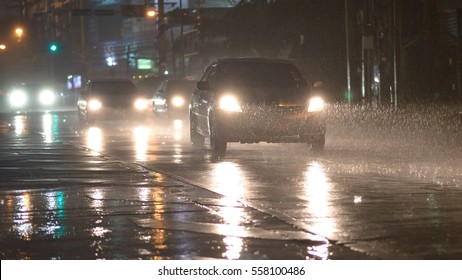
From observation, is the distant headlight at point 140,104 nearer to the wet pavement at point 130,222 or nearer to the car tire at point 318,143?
the car tire at point 318,143

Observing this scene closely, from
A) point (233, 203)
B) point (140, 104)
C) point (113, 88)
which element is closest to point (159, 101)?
point (113, 88)

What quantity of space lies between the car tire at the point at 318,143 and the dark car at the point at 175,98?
1774 cm

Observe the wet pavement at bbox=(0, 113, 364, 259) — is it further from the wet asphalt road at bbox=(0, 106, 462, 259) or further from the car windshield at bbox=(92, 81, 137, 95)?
the car windshield at bbox=(92, 81, 137, 95)

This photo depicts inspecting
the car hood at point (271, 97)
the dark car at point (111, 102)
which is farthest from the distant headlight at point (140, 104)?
the car hood at point (271, 97)

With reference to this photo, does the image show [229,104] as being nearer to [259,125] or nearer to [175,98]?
[259,125]

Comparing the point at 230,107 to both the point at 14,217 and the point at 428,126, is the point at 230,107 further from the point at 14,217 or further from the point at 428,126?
the point at 14,217

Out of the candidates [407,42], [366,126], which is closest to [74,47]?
[407,42]

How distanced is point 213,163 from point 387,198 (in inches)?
254

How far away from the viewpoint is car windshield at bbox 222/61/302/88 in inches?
842

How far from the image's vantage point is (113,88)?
38.2 meters

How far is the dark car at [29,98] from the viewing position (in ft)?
229

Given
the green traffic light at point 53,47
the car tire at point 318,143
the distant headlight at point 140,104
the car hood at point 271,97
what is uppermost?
the green traffic light at point 53,47

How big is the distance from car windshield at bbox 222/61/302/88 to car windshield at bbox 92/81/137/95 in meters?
16.6

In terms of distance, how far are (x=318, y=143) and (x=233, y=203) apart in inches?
367
